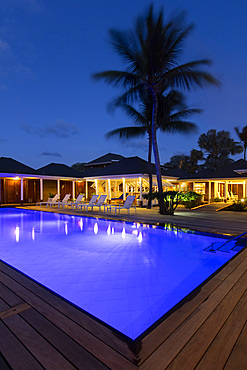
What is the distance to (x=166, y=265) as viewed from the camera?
4.79 meters

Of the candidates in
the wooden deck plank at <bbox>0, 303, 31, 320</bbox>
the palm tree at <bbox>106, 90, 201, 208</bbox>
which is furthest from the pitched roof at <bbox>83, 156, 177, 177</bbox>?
the wooden deck plank at <bbox>0, 303, 31, 320</bbox>

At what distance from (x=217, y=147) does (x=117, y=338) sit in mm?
34591

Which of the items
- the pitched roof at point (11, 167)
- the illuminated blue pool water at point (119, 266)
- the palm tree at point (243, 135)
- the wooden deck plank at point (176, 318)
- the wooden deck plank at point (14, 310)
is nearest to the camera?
the wooden deck plank at point (176, 318)

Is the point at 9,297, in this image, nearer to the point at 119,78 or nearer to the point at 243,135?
the point at 119,78

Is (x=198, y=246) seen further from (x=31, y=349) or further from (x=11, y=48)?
(x=11, y=48)

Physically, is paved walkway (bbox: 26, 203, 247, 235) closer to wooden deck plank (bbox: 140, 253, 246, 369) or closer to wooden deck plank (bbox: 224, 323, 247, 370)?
wooden deck plank (bbox: 140, 253, 246, 369)

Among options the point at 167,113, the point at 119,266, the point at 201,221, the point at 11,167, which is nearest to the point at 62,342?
the point at 119,266

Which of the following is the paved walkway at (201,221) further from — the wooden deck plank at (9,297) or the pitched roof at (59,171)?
the pitched roof at (59,171)

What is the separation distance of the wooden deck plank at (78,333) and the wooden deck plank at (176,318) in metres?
0.20

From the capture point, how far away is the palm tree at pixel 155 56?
1012 centimetres

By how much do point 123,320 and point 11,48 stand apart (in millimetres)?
24261

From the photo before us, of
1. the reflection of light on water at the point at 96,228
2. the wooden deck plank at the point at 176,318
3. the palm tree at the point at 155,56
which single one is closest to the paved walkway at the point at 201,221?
the reflection of light on water at the point at 96,228

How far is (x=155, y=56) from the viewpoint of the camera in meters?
10.4

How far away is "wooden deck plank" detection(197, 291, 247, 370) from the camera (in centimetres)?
165
